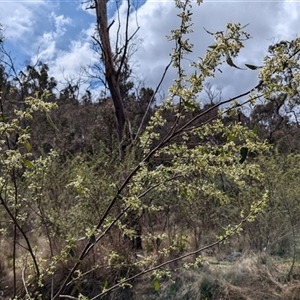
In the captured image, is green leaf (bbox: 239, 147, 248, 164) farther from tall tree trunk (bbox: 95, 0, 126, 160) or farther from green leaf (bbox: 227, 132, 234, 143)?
tall tree trunk (bbox: 95, 0, 126, 160)

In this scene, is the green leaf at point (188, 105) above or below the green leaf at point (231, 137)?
above

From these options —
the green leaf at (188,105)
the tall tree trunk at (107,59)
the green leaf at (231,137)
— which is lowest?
the green leaf at (231,137)

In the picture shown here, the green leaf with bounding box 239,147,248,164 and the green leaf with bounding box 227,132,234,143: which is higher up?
the green leaf with bounding box 227,132,234,143

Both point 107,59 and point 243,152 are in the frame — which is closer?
point 243,152

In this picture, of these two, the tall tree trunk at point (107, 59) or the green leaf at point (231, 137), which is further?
the tall tree trunk at point (107, 59)

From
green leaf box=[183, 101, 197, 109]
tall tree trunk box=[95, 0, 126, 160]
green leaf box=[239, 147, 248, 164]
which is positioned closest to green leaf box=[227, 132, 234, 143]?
green leaf box=[239, 147, 248, 164]

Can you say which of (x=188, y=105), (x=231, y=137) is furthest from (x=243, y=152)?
(x=188, y=105)

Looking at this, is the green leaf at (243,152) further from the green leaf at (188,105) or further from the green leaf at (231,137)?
the green leaf at (188,105)

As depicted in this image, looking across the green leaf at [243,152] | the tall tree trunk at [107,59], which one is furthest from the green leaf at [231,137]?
the tall tree trunk at [107,59]

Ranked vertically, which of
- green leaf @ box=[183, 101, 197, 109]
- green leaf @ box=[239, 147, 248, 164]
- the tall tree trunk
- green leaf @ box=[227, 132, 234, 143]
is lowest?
green leaf @ box=[239, 147, 248, 164]

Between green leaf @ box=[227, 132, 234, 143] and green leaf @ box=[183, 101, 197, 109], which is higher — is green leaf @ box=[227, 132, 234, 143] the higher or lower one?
the lower one

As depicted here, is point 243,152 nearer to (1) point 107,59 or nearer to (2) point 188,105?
(2) point 188,105

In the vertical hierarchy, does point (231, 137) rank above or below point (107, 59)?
below

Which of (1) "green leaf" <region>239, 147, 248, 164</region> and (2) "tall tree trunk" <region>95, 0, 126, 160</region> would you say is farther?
(2) "tall tree trunk" <region>95, 0, 126, 160</region>
